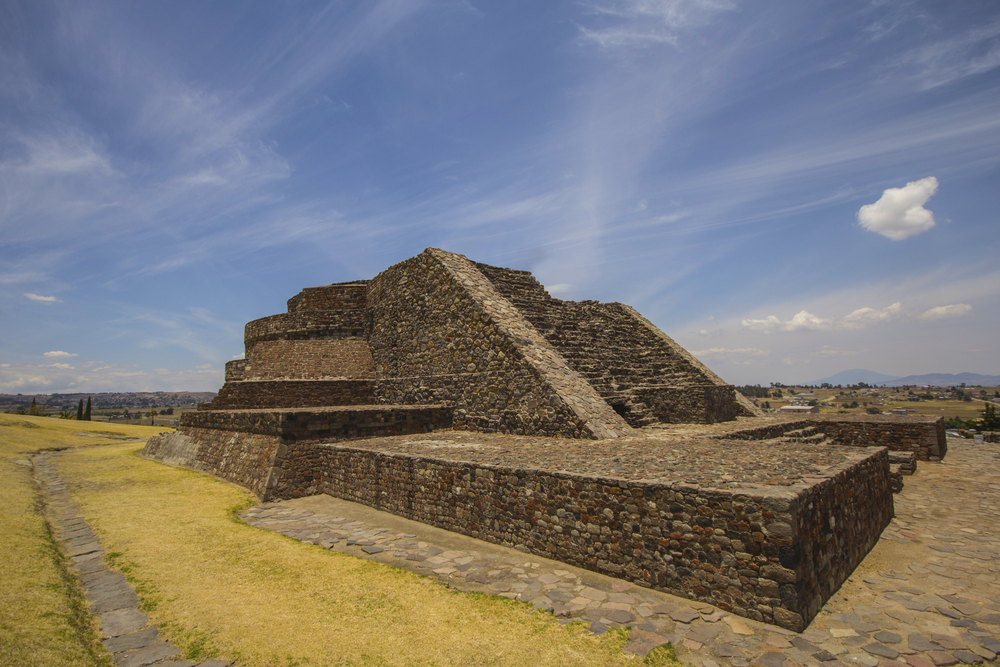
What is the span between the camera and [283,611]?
455 cm

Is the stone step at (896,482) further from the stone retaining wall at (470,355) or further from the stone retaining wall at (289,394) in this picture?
the stone retaining wall at (289,394)

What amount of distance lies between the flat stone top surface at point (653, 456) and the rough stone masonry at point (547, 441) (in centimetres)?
5

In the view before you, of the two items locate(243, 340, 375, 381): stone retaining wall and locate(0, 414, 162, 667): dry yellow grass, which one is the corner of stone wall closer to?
locate(243, 340, 375, 381): stone retaining wall

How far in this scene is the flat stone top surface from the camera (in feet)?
16.6

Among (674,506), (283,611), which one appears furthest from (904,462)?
(283,611)

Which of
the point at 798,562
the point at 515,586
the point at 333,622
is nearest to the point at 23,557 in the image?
the point at 333,622

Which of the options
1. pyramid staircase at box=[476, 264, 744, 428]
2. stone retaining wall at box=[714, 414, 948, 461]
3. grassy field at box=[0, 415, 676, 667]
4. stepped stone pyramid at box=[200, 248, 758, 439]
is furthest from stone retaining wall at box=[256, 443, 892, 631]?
stone retaining wall at box=[714, 414, 948, 461]

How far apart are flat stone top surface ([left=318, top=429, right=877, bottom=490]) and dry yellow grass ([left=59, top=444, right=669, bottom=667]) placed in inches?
68.6

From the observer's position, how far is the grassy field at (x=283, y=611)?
12.3 feet

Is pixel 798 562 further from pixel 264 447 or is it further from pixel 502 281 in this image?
pixel 502 281

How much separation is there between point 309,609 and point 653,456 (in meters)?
4.37

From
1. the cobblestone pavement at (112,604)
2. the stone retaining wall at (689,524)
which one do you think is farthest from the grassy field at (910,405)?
the cobblestone pavement at (112,604)

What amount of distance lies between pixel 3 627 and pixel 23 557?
2086 mm

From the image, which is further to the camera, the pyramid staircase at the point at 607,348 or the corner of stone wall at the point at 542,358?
the pyramid staircase at the point at 607,348
